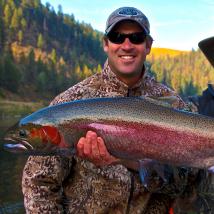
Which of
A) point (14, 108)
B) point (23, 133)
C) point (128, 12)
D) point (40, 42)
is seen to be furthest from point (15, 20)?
point (23, 133)

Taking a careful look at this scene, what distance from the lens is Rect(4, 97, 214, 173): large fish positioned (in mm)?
4344

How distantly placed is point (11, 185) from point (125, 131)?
18006 millimetres

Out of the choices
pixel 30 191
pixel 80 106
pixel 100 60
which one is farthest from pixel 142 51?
pixel 100 60

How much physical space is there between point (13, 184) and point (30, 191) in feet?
57.4

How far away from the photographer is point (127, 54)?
15.9 feet

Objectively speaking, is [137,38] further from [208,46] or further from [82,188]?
[82,188]

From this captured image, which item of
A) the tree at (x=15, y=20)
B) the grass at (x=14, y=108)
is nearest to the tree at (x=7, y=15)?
the tree at (x=15, y=20)

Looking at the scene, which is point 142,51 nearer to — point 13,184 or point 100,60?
point 13,184

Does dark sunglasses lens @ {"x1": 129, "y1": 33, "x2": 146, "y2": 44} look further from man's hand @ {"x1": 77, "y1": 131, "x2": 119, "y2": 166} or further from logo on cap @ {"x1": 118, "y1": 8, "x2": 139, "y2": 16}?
man's hand @ {"x1": 77, "y1": 131, "x2": 119, "y2": 166}

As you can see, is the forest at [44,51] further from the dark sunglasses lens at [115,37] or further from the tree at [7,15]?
the dark sunglasses lens at [115,37]

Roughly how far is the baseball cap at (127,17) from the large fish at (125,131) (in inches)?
36.2

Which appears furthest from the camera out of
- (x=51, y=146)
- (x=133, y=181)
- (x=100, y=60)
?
(x=100, y=60)

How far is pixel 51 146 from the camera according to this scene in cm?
435

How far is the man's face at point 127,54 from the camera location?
4.84 meters
